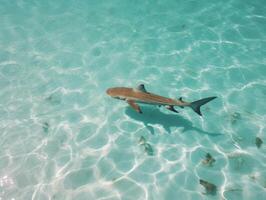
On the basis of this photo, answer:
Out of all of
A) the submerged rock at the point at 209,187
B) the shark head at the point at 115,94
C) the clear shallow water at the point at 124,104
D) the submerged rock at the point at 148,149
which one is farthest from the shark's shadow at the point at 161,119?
the submerged rock at the point at 209,187

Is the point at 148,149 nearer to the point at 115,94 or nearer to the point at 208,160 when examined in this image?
the point at 208,160

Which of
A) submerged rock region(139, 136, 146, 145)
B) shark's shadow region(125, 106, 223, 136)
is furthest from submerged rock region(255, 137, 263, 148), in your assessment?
submerged rock region(139, 136, 146, 145)

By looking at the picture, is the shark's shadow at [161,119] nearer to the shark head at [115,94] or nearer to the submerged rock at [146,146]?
the submerged rock at [146,146]

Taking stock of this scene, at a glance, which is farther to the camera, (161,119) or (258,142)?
(161,119)

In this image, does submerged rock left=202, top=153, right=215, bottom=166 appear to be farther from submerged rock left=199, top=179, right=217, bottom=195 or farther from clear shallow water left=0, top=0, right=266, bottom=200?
submerged rock left=199, top=179, right=217, bottom=195

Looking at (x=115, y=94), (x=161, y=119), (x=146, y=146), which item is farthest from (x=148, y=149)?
(x=115, y=94)
